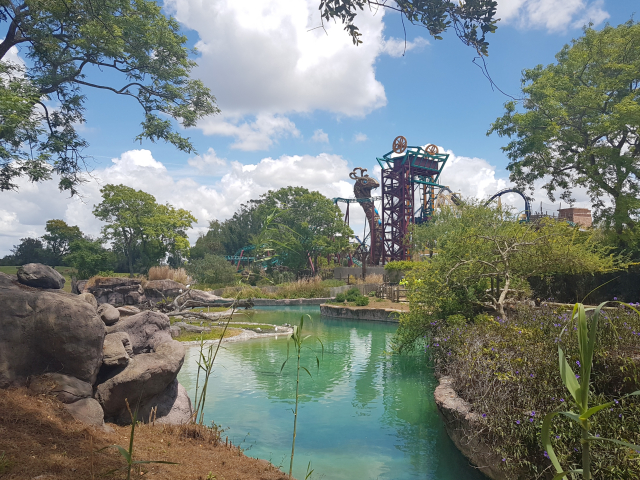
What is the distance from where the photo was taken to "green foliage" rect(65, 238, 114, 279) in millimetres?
27219

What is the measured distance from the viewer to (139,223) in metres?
30.6

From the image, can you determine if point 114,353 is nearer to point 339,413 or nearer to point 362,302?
point 339,413

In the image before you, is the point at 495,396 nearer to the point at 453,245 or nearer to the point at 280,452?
the point at 280,452

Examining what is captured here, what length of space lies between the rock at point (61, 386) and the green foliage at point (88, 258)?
1016 inches

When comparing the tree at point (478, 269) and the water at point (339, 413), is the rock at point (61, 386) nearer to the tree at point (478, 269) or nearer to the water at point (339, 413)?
the water at point (339, 413)

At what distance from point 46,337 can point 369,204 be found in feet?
125

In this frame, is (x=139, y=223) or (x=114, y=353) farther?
(x=139, y=223)

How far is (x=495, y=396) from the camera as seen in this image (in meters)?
4.51

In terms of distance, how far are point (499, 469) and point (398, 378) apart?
4666 mm

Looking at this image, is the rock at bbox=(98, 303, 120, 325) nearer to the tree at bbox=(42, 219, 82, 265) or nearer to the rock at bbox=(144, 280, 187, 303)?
the rock at bbox=(144, 280, 187, 303)

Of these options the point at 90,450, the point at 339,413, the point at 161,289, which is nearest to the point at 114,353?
the point at 90,450

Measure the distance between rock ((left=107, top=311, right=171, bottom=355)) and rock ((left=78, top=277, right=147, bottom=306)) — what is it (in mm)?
16219

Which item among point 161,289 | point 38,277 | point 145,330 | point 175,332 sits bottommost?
point 175,332

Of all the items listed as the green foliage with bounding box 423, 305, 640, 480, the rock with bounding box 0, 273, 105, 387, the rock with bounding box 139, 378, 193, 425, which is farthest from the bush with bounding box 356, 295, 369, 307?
the rock with bounding box 0, 273, 105, 387
